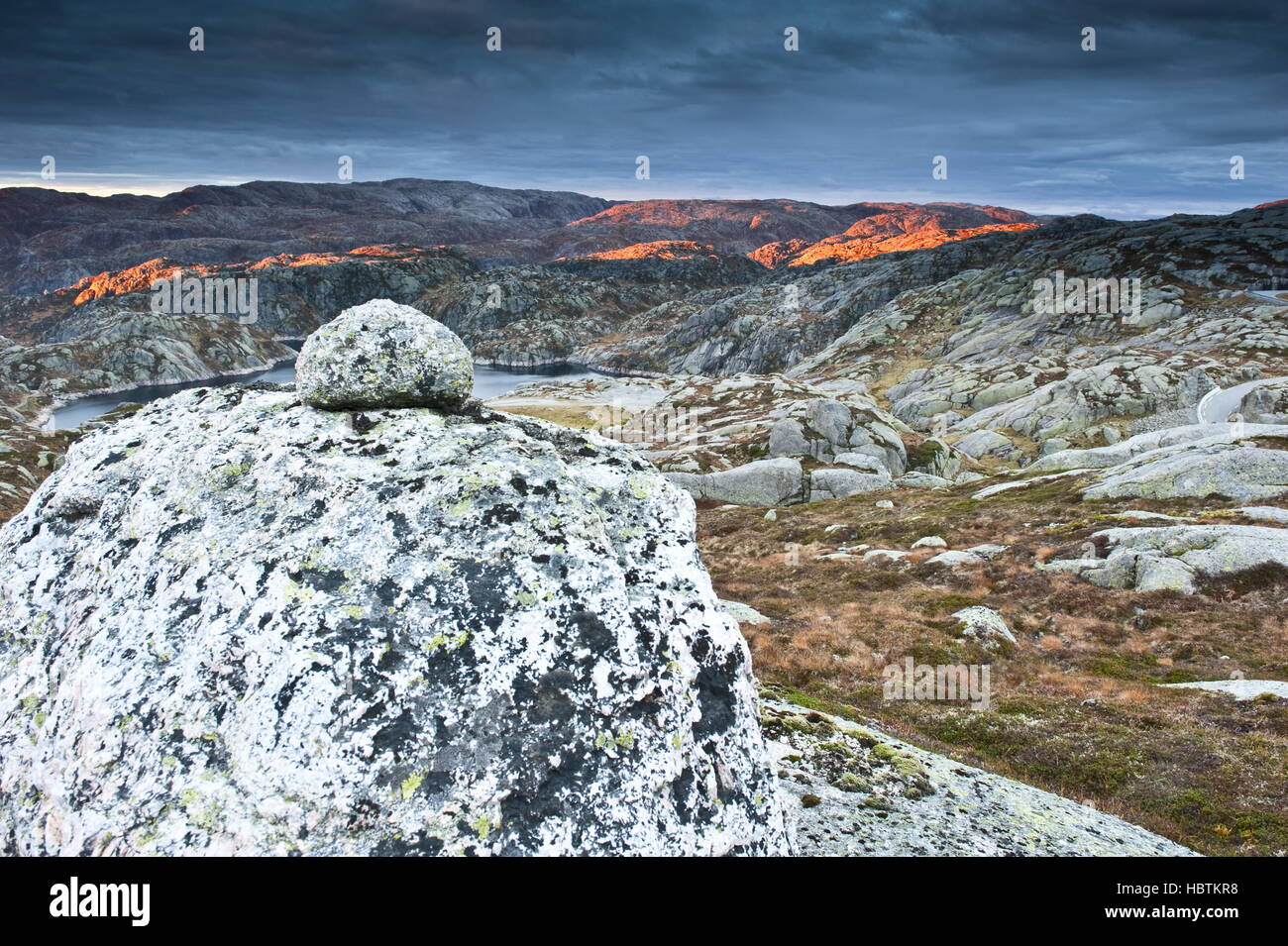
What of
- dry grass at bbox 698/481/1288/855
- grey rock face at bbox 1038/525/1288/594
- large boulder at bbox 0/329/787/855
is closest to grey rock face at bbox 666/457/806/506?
dry grass at bbox 698/481/1288/855

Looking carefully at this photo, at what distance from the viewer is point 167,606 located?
23.9ft

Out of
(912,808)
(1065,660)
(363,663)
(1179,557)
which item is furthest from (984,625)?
(363,663)

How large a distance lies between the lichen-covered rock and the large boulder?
3 cm

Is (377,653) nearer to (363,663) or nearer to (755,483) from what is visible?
(363,663)

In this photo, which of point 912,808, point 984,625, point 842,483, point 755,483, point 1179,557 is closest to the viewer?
point 912,808

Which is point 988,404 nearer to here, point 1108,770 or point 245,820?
point 1108,770

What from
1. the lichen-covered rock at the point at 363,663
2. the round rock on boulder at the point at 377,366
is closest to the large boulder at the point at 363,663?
the lichen-covered rock at the point at 363,663

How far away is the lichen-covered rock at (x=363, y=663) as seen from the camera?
5969mm

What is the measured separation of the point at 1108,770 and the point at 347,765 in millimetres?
16976

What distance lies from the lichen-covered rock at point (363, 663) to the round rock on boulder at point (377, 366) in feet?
2.72

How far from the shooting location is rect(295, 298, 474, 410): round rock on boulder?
995 cm

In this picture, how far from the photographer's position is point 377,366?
10.0 metres

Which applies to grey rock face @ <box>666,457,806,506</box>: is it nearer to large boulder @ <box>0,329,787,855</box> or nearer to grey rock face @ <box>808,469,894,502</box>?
grey rock face @ <box>808,469,894,502</box>
